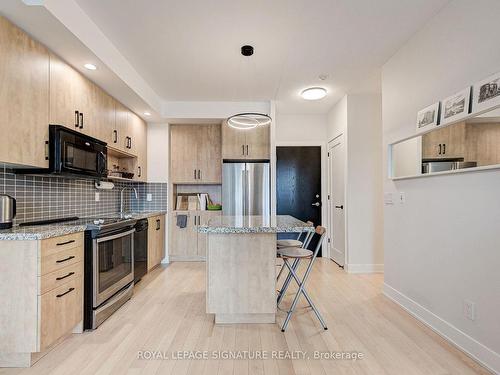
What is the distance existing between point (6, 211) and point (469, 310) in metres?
3.34

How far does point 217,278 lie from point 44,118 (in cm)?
191

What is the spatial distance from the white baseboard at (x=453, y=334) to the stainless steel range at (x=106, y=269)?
2.80m

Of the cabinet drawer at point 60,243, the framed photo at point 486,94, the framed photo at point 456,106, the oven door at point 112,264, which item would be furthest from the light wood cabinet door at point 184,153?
the framed photo at point 486,94

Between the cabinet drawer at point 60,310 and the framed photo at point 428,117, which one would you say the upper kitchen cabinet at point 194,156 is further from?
the framed photo at point 428,117

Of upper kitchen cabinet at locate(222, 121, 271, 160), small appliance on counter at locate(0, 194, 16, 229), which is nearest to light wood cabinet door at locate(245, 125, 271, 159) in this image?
upper kitchen cabinet at locate(222, 121, 271, 160)

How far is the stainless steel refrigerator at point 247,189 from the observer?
14.5 feet

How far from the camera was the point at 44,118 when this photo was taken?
2242 millimetres

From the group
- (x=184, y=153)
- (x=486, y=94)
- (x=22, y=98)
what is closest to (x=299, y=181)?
(x=184, y=153)

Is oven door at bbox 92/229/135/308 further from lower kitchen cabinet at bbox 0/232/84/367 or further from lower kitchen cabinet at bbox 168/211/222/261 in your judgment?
lower kitchen cabinet at bbox 168/211/222/261

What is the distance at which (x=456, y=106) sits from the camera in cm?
206

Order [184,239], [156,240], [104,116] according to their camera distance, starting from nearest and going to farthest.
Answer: [104,116] < [156,240] < [184,239]

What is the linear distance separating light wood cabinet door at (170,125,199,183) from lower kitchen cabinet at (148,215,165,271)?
0.76m

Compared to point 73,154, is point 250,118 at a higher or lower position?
higher

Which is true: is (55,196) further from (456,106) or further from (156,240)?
(456,106)
